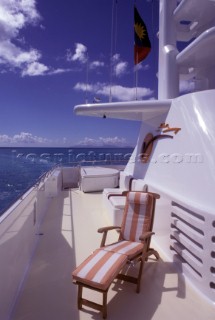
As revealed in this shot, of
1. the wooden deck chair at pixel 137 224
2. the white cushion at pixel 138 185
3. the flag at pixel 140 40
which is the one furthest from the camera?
the flag at pixel 140 40

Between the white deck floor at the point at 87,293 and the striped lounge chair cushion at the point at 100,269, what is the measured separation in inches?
16.0

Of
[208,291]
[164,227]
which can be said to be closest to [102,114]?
[164,227]

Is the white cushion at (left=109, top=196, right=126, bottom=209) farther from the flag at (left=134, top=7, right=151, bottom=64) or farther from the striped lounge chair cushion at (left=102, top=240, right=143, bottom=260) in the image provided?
the flag at (left=134, top=7, right=151, bottom=64)

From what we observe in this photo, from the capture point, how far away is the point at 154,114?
631 cm

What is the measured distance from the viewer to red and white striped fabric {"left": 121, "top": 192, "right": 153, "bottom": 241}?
389 centimetres

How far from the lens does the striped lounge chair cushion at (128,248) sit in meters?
3.24

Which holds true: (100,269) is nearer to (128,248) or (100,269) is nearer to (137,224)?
(128,248)

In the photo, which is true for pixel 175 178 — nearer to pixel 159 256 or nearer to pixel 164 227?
pixel 164 227

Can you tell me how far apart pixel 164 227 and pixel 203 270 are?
1.14m

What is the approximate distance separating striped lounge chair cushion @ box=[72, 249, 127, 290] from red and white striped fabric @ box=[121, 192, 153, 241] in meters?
0.75

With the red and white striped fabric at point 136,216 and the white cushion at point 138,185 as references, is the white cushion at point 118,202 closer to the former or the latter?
the white cushion at point 138,185

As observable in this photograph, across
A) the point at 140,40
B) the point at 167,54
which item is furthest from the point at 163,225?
the point at 140,40

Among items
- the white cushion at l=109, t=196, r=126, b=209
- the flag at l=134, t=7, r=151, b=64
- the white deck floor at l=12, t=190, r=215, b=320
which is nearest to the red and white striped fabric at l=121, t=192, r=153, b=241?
the white deck floor at l=12, t=190, r=215, b=320

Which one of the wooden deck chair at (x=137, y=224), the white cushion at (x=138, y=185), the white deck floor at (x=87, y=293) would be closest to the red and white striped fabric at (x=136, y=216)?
the wooden deck chair at (x=137, y=224)
